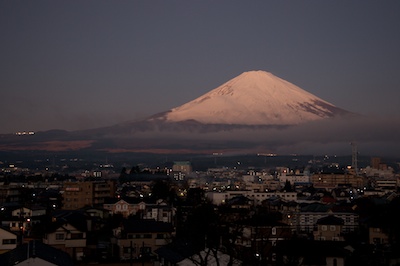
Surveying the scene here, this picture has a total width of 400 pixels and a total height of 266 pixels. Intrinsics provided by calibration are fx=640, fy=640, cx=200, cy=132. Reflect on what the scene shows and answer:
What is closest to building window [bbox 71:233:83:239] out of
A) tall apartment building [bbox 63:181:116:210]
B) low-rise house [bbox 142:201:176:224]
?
low-rise house [bbox 142:201:176:224]

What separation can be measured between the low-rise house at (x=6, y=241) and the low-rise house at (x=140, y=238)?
9.57 ft

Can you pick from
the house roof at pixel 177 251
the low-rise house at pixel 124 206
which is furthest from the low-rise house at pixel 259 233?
→ the low-rise house at pixel 124 206

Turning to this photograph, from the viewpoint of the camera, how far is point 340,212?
28.0 meters

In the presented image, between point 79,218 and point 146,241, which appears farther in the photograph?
point 79,218

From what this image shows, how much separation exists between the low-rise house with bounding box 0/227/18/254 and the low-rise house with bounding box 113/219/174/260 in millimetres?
2918

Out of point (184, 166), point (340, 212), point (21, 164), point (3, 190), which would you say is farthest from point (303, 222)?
point (21, 164)

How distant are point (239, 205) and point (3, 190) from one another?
54.0 feet

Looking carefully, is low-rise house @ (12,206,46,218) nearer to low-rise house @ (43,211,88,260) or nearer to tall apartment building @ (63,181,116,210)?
tall apartment building @ (63,181,116,210)

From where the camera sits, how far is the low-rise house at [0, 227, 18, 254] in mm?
15719

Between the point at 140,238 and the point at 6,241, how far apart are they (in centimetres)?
371

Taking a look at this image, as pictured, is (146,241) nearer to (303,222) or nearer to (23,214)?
(23,214)

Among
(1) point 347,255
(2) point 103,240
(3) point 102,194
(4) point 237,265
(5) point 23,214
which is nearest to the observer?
(4) point 237,265

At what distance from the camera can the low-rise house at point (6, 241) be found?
15.7m

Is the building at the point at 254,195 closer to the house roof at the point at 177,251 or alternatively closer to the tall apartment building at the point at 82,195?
the tall apartment building at the point at 82,195
